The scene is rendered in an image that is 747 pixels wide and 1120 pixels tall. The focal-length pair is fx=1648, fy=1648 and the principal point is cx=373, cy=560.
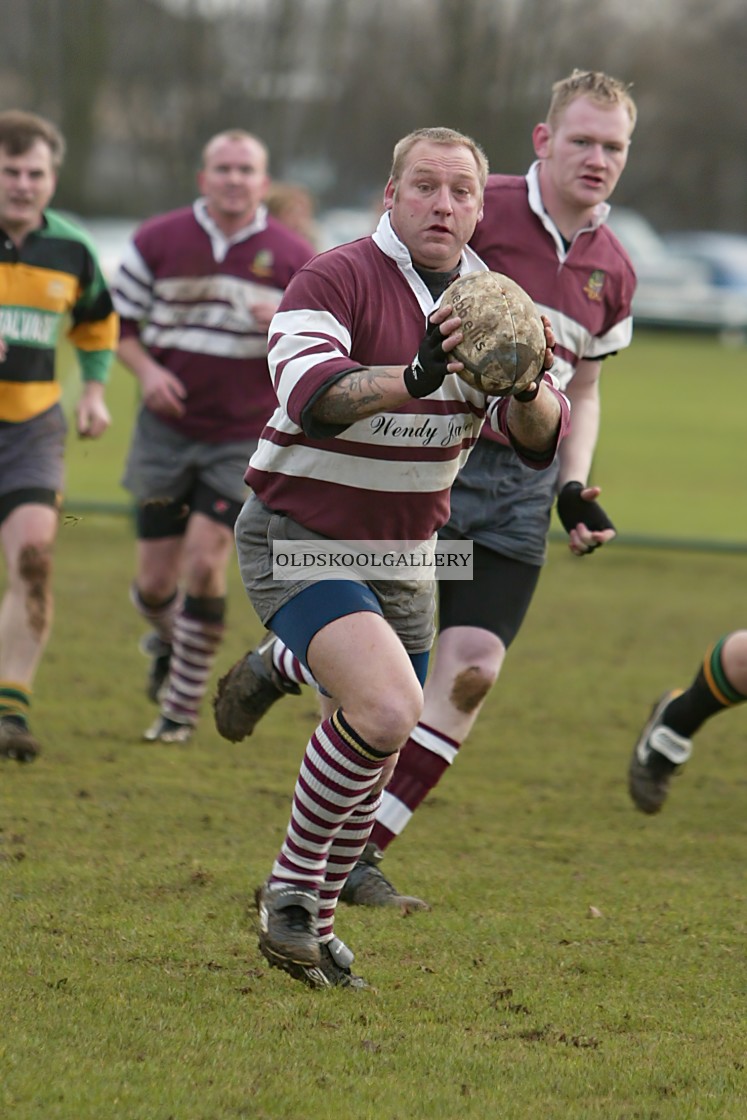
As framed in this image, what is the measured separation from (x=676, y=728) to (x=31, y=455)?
2.78 m

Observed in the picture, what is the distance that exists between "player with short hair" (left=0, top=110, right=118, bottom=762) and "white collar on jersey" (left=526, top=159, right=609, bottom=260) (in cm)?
228

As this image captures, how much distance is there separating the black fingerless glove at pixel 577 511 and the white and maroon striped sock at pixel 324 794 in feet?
4.01

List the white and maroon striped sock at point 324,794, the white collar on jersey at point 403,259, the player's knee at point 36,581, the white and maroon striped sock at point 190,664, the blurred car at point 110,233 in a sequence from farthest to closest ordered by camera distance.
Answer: the blurred car at point 110,233, the white and maroon striped sock at point 190,664, the player's knee at point 36,581, the white collar on jersey at point 403,259, the white and maroon striped sock at point 324,794

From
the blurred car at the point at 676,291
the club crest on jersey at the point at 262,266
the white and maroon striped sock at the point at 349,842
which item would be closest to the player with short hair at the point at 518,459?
the white and maroon striped sock at the point at 349,842

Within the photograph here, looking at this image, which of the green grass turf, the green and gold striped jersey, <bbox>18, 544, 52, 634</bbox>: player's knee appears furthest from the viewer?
the green and gold striped jersey

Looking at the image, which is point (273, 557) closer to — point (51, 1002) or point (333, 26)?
point (51, 1002)

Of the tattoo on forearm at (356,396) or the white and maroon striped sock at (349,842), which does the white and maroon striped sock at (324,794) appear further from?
the tattoo on forearm at (356,396)

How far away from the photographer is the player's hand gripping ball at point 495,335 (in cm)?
364

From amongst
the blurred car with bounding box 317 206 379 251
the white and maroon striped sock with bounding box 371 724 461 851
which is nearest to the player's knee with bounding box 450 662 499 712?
the white and maroon striped sock with bounding box 371 724 461 851

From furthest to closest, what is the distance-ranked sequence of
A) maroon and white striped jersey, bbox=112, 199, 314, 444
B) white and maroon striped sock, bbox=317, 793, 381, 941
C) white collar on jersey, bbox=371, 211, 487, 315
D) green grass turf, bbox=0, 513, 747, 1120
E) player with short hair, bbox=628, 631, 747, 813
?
maroon and white striped jersey, bbox=112, 199, 314, 444 → player with short hair, bbox=628, 631, 747, 813 → white and maroon striped sock, bbox=317, 793, 381, 941 → white collar on jersey, bbox=371, 211, 487, 315 → green grass turf, bbox=0, 513, 747, 1120

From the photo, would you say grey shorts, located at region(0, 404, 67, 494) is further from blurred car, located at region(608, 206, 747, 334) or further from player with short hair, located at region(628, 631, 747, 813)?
blurred car, located at region(608, 206, 747, 334)

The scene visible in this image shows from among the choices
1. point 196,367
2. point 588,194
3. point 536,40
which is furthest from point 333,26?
point 588,194

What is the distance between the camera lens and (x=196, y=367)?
7.27 metres

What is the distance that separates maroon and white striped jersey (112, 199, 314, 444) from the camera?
725 centimetres
